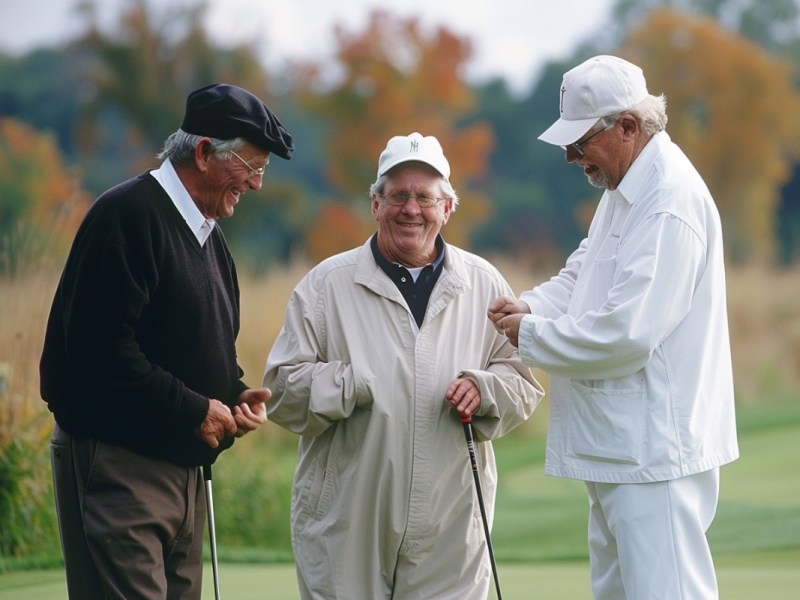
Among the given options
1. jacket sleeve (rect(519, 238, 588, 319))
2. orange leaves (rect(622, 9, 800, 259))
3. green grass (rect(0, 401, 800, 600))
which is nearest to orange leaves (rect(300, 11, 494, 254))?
orange leaves (rect(622, 9, 800, 259))

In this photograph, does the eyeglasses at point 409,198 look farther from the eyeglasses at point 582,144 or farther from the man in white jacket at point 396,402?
the eyeglasses at point 582,144

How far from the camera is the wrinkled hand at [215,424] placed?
3547 mm

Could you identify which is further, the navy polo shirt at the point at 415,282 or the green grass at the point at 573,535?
the green grass at the point at 573,535

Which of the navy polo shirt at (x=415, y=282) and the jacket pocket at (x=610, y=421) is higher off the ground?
the navy polo shirt at (x=415, y=282)

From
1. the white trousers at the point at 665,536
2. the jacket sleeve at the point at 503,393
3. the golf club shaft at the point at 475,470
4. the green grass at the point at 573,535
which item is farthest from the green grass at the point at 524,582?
the white trousers at the point at 665,536

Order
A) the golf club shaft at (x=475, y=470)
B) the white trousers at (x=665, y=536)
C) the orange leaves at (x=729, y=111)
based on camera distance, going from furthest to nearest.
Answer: the orange leaves at (x=729, y=111), the golf club shaft at (x=475, y=470), the white trousers at (x=665, y=536)

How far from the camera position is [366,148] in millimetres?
33312

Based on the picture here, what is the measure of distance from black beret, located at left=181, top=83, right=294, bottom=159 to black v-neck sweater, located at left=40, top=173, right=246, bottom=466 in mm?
223

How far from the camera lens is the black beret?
3.66 m

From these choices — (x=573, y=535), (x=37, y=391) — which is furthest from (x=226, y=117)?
(x=573, y=535)

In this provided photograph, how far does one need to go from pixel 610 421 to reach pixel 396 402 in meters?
0.72

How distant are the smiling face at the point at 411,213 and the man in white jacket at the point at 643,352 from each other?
1.65 ft

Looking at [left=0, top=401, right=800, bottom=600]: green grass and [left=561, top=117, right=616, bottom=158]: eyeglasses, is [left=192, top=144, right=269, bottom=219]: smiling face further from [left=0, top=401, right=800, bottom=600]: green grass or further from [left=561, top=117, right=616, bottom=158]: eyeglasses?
[left=0, top=401, right=800, bottom=600]: green grass

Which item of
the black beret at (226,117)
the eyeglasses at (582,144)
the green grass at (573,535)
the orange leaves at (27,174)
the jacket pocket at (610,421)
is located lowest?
the green grass at (573,535)
